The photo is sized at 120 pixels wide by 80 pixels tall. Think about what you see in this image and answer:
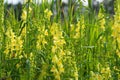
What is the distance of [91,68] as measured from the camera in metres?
2.39

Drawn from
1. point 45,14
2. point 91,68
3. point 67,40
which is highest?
point 45,14

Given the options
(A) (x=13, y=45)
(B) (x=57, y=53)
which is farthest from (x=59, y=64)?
(A) (x=13, y=45)

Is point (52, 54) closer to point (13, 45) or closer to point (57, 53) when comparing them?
point (57, 53)

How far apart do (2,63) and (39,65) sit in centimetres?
21

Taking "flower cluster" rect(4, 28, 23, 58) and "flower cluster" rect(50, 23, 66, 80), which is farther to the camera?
"flower cluster" rect(4, 28, 23, 58)

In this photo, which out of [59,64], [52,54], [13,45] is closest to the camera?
[59,64]

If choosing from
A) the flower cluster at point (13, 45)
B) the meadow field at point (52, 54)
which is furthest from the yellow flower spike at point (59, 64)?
the flower cluster at point (13, 45)

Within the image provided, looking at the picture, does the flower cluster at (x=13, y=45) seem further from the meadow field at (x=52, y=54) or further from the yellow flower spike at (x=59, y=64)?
the yellow flower spike at (x=59, y=64)

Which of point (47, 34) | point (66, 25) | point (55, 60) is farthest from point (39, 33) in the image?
point (66, 25)

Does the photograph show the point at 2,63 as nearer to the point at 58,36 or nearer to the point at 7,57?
the point at 7,57

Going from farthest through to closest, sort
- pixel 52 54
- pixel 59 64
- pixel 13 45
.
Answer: pixel 13 45 < pixel 52 54 < pixel 59 64

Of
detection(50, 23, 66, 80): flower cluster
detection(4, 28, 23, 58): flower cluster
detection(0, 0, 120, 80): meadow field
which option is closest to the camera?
detection(50, 23, 66, 80): flower cluster

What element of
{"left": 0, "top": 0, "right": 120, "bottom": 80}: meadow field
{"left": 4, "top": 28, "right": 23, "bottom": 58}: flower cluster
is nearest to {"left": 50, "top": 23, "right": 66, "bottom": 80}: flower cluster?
{"left": 0, "top": 0, "right": 120, "bottom": 80}: meadow field

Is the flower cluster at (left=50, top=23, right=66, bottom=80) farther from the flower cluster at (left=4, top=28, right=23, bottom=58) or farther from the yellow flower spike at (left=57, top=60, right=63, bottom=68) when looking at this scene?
the flower cluster at (left=4, top=28, right=23, bottom=58)
